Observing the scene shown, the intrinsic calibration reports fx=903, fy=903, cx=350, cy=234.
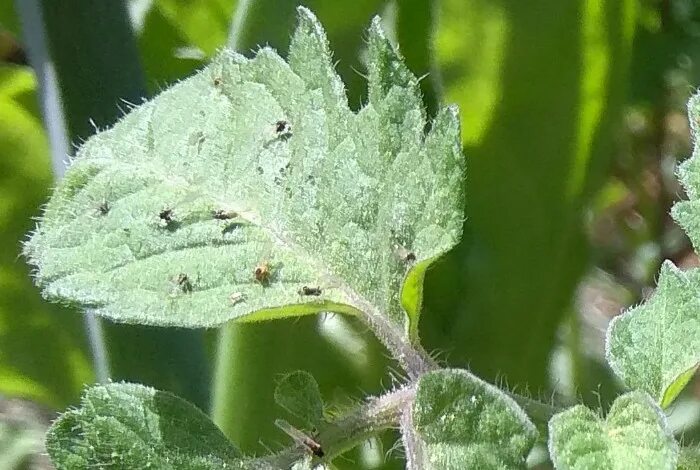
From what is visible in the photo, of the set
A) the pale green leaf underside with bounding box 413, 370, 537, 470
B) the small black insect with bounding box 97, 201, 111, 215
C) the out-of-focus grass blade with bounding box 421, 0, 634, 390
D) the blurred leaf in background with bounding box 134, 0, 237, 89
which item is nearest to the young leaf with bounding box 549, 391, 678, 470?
the pale green leaf underside with bounding box 413, 370, 537, 470

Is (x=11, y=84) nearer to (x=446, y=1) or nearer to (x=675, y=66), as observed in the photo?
(x=446, y=1)

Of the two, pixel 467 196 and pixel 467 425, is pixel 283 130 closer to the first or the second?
pixel 467 425

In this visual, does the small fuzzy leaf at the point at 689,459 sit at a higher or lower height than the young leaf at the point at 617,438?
lower

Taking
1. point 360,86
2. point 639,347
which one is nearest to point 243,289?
point 639,347

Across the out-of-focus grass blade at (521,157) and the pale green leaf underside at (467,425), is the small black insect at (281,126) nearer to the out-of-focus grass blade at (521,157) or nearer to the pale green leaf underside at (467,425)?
the pale green leaf underside at (467,425)

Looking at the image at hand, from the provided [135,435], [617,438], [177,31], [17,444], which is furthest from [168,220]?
[17,444]

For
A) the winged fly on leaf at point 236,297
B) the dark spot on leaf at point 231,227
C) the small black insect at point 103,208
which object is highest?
the small black insect at point 103,208

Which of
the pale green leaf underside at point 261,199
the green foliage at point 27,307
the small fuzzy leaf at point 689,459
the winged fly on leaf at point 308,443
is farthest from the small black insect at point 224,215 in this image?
the green foliage at point 27,307
